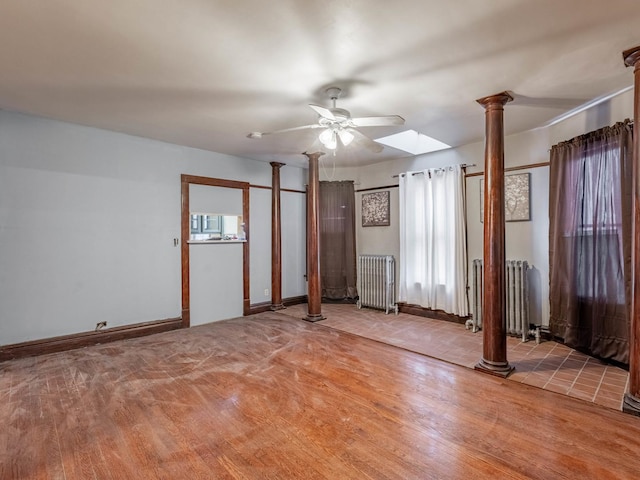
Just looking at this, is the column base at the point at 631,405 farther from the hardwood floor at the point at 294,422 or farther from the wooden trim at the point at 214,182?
the wooden trim at the point at 214,182

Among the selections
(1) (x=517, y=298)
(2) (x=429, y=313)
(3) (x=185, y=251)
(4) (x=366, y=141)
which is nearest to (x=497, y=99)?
(4) (x=366, y=141)

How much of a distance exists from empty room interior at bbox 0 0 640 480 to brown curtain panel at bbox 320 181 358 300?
544 mm

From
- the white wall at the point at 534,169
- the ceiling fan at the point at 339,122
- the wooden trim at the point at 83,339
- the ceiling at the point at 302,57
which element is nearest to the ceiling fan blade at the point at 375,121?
the ceiling fan at the point at 339,122

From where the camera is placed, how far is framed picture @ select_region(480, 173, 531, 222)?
392 cm

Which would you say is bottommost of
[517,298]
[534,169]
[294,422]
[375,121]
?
[294,422]

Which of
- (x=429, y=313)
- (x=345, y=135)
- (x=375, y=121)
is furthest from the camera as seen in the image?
(x=429, y=313)

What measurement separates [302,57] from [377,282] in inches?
147

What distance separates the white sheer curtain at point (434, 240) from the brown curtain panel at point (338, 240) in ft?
3.27

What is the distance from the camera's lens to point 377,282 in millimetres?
5254

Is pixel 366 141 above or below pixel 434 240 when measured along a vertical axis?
above

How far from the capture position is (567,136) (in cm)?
346

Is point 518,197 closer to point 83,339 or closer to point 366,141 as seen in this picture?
point 366,141

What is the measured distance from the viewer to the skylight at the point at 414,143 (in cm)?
449

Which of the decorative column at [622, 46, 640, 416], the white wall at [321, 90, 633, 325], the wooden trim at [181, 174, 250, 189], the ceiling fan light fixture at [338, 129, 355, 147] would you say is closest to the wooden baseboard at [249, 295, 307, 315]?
the wooden trim at [181, 174, 250, 189]
